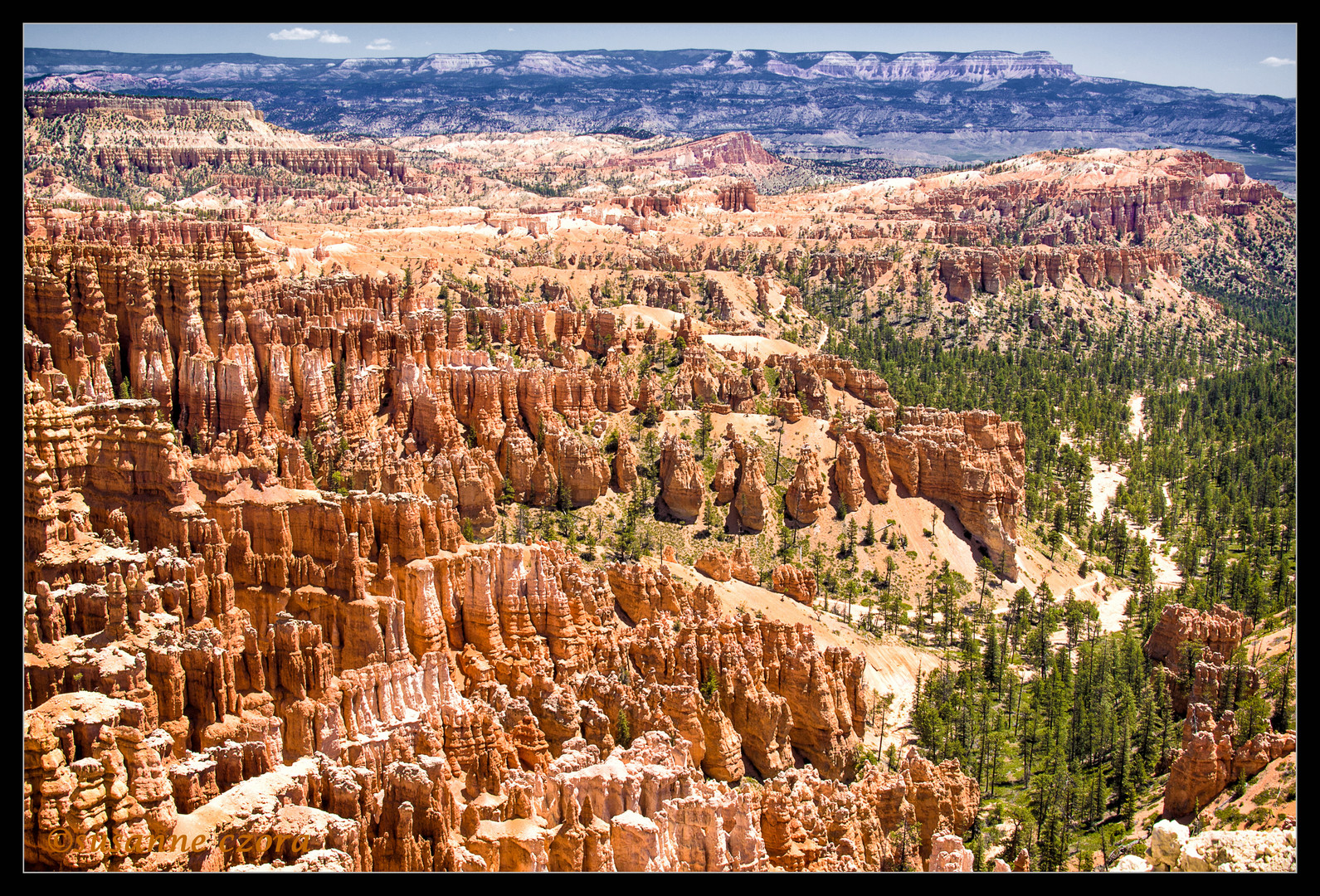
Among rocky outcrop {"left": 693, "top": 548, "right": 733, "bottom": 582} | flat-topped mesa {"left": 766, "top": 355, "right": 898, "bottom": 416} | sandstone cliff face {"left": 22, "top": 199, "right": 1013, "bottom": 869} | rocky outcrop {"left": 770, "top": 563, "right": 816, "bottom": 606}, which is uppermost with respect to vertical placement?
sandstone cliff face {"left": 22, "top": 199, "right": 1013, "bottom": 869}

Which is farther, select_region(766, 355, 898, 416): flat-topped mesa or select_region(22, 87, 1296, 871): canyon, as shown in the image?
select_region(766, 355, 898, 416): flat-topped mesa

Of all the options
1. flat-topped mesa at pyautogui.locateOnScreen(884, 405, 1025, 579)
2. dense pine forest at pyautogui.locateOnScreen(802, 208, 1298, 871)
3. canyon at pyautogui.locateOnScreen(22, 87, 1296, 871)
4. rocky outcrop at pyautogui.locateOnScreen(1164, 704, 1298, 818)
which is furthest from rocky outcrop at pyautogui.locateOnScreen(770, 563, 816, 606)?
rocky outcrop at pyautogui.locateOnScreen(1164, 704, 1298, 818)

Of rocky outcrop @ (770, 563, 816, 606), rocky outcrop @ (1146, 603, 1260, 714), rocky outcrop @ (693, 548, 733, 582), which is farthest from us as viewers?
rocky outcrop @ (770, 563, 816, 606)

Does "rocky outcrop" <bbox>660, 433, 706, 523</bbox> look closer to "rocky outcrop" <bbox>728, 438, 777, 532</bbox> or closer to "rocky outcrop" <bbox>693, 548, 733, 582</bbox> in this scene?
"rocky outcrop" <bbox>728, 438, 777, 532</bbox>

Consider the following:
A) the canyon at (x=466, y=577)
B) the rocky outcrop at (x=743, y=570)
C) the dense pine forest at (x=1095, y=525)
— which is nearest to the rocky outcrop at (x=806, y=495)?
the canyon at (x=466, y=577)

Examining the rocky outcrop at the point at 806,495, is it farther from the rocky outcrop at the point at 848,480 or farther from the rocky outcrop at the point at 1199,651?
the rocky outcrop at the point at 1199,651

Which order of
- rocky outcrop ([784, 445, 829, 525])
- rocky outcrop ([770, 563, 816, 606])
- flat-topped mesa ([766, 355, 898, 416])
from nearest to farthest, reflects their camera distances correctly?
rocky outcrop ([770, 563, 816, 606])
rocky outcrop ([784, 445, 829, 525])
flat-topped mesa ([766, 355, 898, 416])

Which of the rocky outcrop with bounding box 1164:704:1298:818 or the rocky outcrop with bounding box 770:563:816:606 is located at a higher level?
the rocky outcrop with bounding box 1164:704:1298:818

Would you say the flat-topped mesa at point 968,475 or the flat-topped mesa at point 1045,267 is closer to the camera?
the flat-topped mesa at point 968,475
